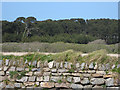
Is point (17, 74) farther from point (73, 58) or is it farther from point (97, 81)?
point (97, 81)

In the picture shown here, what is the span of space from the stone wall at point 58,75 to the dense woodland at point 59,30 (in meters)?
2.24

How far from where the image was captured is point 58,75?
18.0ft

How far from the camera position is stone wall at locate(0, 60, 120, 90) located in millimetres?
5359

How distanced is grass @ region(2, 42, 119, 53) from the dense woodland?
0.50m

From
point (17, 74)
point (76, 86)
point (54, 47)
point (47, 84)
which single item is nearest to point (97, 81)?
point (76, 86)

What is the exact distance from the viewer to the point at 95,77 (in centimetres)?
542

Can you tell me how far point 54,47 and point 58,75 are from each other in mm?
1899

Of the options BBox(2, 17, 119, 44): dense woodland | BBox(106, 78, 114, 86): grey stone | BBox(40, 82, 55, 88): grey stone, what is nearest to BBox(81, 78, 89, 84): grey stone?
BBox(106, 78, 114, 86): grey stone

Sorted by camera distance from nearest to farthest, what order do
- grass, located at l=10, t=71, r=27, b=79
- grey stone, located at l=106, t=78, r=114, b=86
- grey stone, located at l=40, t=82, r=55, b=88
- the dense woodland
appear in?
grey stone, located at l=106, t=78, r=114, b=86 → grey stone, located at l=40, t=82, r=55, b=88 → grass, located at l=10, t=71, r=27, b=79 → the dense woodland

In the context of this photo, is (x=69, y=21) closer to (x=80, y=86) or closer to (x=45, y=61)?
(x=45, y=61)

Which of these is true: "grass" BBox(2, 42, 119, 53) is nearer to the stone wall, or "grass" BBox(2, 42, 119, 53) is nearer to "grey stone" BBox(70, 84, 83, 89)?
the stone wall

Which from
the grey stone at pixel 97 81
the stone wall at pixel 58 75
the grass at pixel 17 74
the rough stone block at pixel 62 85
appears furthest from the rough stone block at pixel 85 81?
the grass at pixel 17 74

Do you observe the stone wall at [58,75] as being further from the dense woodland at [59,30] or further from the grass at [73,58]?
the dense woodland at [59,30]

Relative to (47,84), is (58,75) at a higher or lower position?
higher
